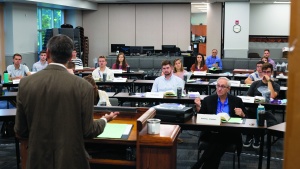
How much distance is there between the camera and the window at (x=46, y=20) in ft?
48.6

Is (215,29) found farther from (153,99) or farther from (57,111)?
(57,111)

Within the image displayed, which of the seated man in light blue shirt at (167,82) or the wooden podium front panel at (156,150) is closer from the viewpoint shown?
the wooden podium front panel at (156,150)

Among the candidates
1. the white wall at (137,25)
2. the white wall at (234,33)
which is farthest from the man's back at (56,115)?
the white wall at (137,25)

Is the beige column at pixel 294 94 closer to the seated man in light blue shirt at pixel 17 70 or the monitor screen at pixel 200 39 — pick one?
the seated man in light blue shirt at pixel 17 70

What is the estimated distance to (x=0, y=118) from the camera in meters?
4.67

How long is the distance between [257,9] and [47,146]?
16525mm

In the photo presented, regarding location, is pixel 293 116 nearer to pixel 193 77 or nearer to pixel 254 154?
pixel 254 154

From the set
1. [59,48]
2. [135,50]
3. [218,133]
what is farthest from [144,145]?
[135,50]

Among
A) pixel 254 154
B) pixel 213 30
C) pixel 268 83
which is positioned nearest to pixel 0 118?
pixel 254 154

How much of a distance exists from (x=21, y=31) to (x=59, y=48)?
11369 mm

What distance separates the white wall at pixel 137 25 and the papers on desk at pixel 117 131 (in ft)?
47.5

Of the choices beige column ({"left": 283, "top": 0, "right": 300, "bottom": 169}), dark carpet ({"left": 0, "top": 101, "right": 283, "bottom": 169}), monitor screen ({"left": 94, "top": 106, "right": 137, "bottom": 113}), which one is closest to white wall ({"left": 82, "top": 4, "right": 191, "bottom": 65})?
dark carpet ({"left": 0, "top": 101, "right": 283, "bottom": 169})

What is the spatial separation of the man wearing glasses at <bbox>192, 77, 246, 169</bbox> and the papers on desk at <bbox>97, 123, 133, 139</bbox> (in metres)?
1.62

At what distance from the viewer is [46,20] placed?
15.7 meters
